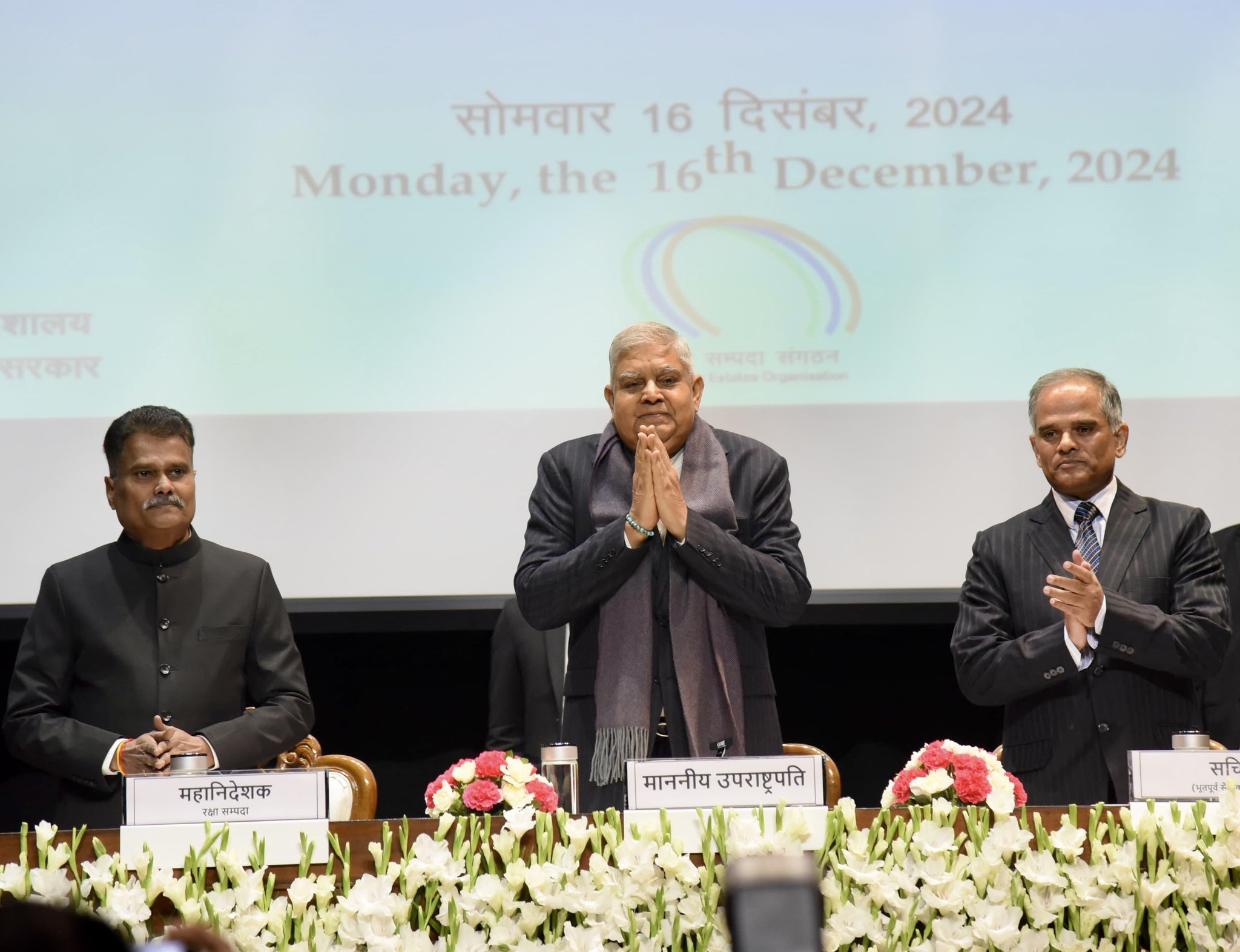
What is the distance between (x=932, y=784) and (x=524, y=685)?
213cm

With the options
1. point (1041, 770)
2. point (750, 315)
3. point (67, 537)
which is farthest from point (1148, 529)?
point (67, 537)

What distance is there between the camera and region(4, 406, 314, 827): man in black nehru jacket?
271cm

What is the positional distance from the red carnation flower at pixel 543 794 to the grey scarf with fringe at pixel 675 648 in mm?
358

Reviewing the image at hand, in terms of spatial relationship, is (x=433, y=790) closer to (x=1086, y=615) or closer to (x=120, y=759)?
(x=120, y=759)

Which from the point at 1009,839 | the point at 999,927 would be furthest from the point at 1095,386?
the point at 999,927

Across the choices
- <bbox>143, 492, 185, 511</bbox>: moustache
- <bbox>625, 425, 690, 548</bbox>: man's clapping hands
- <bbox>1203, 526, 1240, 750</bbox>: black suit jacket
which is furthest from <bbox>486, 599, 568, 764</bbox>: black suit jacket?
<bbox>1203, 526, 1240, 750</bbox>: black suit jacket

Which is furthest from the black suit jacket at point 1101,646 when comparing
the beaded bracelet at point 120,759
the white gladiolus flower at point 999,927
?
the beaded bracelet at point 120,759

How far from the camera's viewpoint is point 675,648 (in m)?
2.68

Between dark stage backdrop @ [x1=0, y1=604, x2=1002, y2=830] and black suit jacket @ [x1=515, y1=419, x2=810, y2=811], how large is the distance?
1872 mm

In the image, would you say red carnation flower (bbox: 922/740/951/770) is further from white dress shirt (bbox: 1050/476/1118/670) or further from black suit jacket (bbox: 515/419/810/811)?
white dress shirt (bbox: 1050/476/1118/670)

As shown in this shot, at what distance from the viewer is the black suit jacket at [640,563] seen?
8.66 feet

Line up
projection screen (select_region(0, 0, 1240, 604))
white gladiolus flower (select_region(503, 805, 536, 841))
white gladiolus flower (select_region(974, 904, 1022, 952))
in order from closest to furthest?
white gladiolus flower (select_region(974, 904, 1022, 952))
white gladiolus flower (select_region(503, 805, 536, 841))
projection screen (select_region(0, 0, 1240, 604))

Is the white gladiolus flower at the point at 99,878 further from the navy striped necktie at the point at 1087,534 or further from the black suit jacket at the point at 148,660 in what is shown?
the navy striped necktie at the point at 1087,534

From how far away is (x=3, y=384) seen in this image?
395 cm
